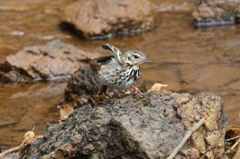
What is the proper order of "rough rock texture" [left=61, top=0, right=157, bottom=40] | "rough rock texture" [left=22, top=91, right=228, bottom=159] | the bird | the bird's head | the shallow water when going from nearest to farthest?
"rough rock texture" [left=22, top=91, right=228, bottom=159] → the bird → the bird's head → the shallow water → "rough rock texture" [left=61, top=0, right=157, bottom=40]

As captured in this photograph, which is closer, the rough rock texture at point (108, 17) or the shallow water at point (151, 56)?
the shallow water at point (151, 56)

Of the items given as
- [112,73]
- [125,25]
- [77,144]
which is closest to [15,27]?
[125,25]

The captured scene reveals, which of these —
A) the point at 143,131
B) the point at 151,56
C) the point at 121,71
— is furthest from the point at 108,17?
the point at 143,131

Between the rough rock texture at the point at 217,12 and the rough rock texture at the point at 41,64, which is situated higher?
the rough rock texture at the point at 217,12

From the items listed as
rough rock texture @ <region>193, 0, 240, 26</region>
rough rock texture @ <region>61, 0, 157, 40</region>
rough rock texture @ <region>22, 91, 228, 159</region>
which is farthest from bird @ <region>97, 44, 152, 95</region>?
rough rock texture @ <region>193, 0, 240, 26</region>

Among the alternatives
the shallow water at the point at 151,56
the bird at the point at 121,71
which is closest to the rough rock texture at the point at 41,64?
the shallow water at the point at 151,56

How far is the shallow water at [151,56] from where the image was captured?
7309 mm

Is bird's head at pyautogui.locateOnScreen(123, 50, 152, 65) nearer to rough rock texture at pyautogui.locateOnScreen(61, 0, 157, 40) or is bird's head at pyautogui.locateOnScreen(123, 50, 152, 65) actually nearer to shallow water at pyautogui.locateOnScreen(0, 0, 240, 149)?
shallow water at pyautogui.locateOnScreen(0, 0, 240, 149)

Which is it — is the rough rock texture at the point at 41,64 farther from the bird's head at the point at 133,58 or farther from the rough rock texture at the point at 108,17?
the bird's head at the point at 133,58

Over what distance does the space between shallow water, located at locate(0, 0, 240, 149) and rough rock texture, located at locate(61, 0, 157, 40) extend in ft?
1.01

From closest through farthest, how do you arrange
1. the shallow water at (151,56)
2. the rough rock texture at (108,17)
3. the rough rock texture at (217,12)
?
the shallow water at (151,56) < the rough rock texture at (108,17) < the rough rock texture at (217,12)

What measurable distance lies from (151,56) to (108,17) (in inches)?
90.2

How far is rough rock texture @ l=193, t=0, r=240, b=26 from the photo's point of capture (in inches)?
458

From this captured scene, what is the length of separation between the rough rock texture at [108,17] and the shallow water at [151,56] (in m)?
0.31
